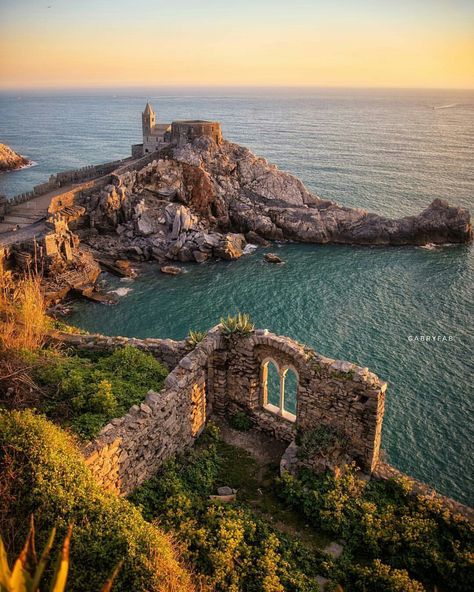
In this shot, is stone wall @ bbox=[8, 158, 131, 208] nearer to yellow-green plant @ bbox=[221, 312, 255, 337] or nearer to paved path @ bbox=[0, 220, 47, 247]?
paved path @ bbox=[0, 220, 47, 247]

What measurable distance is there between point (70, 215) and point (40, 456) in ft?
128

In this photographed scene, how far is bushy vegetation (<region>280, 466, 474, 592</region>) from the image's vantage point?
38.4 feet

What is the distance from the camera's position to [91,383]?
1384cm

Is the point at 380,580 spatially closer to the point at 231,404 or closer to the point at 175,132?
the point at 231,404

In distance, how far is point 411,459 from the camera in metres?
20.3

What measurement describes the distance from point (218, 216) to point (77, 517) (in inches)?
1665

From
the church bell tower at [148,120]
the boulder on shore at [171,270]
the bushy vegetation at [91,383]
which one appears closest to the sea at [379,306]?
the boulder on shore at [171,270]

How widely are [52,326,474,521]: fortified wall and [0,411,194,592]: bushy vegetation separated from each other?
1.21m

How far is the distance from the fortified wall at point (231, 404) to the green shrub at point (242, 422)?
186 millimetres

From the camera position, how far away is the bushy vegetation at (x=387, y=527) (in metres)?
11.7

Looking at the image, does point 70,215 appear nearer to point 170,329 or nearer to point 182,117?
point 170,329

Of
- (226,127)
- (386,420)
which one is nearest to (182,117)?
(226,127)

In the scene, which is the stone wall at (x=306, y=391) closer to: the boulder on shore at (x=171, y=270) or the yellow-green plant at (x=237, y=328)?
the yellow-green plant at (x=237, y=328)

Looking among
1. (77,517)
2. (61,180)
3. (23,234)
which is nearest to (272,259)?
A: (23,234)
